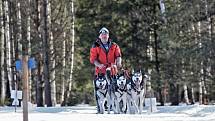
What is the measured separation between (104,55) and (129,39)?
14078mm

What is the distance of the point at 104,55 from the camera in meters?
13.1

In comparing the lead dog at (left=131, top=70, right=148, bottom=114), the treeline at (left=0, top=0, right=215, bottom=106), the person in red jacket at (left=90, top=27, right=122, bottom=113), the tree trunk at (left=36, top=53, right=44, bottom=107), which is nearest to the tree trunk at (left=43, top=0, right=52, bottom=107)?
the treeline at (left=0, top=0, right=215, bottom=106)

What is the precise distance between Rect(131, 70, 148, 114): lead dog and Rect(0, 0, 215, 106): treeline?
7433mm

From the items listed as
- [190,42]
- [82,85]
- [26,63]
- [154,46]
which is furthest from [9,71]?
[26,63]

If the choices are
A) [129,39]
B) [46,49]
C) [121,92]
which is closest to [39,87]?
[46,49]

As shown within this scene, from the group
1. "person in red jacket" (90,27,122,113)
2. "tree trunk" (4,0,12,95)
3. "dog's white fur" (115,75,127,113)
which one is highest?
"tree trunk" (4,0,12,95)

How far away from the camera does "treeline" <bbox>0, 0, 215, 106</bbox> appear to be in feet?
69.6

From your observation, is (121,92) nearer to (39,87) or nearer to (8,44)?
(39,87)

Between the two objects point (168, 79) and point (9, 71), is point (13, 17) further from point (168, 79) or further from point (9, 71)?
point (168, 79)

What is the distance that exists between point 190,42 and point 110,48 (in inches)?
402

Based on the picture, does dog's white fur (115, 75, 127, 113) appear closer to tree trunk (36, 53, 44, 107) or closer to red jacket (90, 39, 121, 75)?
red jacket (90, 39, 121, 75)

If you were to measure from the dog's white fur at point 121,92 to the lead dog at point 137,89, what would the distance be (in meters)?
0.18

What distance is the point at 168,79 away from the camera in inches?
987

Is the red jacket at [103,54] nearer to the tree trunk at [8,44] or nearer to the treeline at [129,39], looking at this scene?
the treeline at [129,39]
